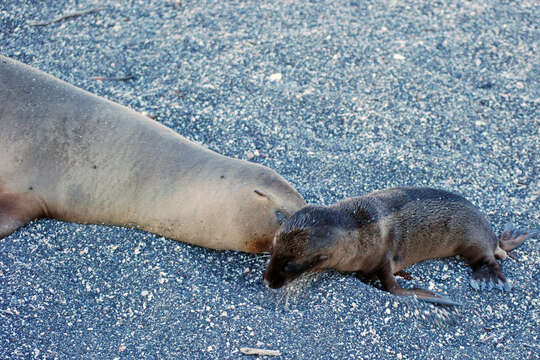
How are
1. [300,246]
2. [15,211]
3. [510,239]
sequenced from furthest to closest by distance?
[510,239]
[15,211]
[300,246]

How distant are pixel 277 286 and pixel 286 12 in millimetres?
3691

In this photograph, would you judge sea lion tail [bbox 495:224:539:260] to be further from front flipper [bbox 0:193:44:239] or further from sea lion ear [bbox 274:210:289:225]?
front flipper [bbox 0:193:44:239]

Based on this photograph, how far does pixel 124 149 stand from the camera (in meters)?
3.70

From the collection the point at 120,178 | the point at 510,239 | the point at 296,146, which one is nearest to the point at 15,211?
the point at 120,178

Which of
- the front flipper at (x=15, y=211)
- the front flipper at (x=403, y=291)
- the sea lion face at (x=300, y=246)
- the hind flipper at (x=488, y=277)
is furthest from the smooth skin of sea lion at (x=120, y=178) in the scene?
the hind flipper at (x=488, y=277)

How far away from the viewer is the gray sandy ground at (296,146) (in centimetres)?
304

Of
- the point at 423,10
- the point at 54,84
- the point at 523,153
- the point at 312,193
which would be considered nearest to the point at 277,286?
the point at 312,193

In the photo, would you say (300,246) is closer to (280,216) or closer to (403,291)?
(280,216)

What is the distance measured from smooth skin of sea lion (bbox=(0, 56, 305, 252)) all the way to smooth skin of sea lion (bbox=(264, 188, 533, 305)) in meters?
0.34

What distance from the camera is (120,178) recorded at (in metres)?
3.64

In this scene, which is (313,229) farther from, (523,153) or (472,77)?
(472,77)

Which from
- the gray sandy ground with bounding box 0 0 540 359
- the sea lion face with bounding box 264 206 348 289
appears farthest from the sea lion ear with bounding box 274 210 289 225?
the gray sandy ground with bounding box 0 0 540 359

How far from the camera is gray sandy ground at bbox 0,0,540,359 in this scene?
3.04 metres

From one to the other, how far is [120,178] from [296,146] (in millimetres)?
1447
